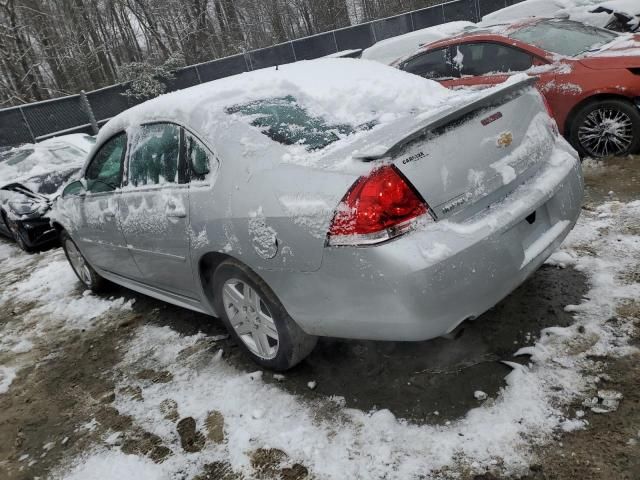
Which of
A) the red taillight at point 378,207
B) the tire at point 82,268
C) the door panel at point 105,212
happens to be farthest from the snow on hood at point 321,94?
the tire at point 82,268

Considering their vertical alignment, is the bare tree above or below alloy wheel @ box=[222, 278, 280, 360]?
above

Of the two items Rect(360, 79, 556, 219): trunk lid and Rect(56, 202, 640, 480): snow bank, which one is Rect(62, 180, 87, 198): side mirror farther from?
Rect(360, 79, 556, 219): trunk lid

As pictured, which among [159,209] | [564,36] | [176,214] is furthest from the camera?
[564,36]

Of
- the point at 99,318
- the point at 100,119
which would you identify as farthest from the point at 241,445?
the point at 100,119

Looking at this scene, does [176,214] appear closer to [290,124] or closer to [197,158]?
[197,158]

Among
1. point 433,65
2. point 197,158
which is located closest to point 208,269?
point 197,158

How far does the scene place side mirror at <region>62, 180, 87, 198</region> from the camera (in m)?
3.99

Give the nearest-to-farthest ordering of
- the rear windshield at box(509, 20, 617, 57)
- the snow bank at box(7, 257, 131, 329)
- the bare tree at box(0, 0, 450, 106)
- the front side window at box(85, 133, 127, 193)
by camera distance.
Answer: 1. the front side window at box(85, 133, 127, 193)
2. the snow bank at box(7, 257, 131, 329)
3. the rear windshield at box(509, 20, 617, 57)
4. the bare tree at box(0, 0, 450, 106)

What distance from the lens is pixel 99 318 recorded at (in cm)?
424

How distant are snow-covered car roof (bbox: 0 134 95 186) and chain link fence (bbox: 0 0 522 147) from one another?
6890mm

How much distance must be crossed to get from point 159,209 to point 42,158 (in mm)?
6349

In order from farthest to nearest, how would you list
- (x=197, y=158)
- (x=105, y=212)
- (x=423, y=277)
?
(x=105, y=212) < (x=197, y=158) < (x=423, y=277)

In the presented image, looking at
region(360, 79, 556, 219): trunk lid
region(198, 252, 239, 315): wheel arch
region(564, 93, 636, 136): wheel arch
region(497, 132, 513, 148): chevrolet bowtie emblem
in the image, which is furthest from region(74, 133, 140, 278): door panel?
region(564, 93, 636, 136): wheel arch

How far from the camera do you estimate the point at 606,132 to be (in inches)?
189
